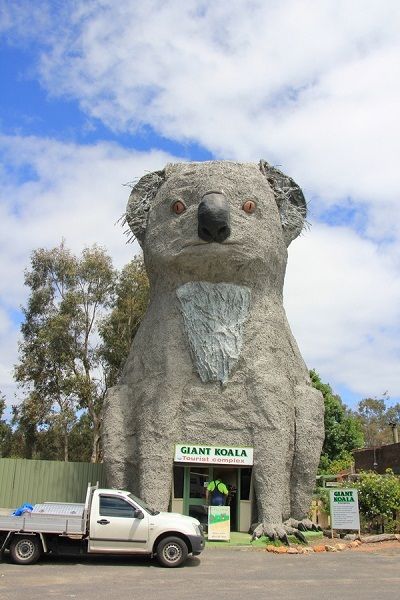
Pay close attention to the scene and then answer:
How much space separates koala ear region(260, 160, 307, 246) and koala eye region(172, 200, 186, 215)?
2.43 meters

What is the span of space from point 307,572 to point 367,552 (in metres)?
3.27

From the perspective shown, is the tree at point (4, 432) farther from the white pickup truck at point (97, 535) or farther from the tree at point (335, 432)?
the white pickup truck at point (97, 535)

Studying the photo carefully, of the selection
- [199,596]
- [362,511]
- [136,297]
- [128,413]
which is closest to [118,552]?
[199,596]

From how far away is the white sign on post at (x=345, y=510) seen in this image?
13.7 metres

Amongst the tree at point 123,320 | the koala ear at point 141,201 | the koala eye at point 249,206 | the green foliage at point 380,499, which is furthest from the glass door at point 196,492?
the tree at point 123,320

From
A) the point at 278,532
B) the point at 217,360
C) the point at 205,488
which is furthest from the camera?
the point at 205,488

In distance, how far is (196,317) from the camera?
44.1 ft

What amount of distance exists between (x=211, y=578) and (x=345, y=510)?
6055 mm

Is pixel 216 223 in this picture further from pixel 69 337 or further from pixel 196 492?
pixel 69 337

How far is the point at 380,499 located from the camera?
14.7 meters

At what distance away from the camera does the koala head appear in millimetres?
13023

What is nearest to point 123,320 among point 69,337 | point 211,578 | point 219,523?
point 69,337

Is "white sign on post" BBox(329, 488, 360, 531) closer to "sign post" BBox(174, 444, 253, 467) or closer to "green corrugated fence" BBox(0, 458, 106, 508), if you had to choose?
"sign post" BBox(174, 444, 253, 467)

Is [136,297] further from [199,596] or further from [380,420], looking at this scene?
[380,420]
